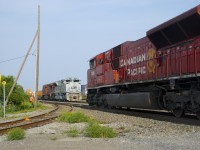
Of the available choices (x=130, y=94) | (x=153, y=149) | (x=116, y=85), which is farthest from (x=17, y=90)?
(x=153, y=149)

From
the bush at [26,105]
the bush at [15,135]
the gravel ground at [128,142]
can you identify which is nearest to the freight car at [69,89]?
the bush at [26,105]

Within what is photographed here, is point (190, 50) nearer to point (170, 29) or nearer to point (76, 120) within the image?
point (170, 29)

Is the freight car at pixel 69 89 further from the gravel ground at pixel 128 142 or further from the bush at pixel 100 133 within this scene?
the bush at pixel 100 133

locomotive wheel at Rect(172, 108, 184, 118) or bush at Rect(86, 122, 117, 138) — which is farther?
locomotive wheel at Rect(172, 108, 184, 118)

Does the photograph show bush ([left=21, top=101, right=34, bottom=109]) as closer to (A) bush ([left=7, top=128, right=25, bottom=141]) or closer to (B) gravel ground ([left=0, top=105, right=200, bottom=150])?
(B) gravel ground ([left=0, top=105, right=200, bottom=150])

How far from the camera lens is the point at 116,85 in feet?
71.6

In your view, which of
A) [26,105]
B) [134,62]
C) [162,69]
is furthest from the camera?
[26,105]

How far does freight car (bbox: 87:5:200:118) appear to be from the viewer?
13414 millimetres

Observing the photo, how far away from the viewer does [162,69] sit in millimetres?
15820

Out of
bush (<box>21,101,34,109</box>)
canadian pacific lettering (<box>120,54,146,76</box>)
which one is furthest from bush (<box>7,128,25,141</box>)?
bush (<box>21,101,34,109</box>)

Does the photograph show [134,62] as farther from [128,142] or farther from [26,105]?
[26,105]

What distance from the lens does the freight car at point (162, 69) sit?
13.4 metres

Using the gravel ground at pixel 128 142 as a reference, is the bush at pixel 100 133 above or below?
above

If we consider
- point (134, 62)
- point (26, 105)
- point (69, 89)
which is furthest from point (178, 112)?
point (69, 89)
